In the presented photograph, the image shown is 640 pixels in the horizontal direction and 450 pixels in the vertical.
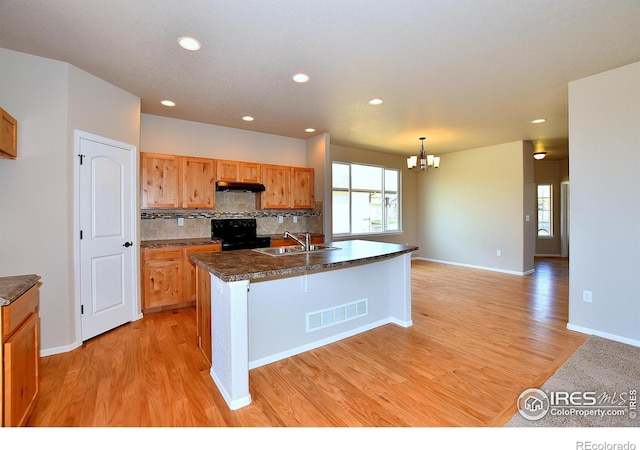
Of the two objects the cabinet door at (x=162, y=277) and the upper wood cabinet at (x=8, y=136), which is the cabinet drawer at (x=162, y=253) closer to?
the cabinet door at (x=162, y=277)

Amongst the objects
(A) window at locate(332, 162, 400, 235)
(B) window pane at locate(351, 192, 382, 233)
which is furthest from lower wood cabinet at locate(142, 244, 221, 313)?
(B) window pane at locate(351, 192, 382, 233)

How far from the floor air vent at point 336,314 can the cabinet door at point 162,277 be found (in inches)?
82.3

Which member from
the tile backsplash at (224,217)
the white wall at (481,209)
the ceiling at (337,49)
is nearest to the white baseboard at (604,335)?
the ceiling at (337,49)

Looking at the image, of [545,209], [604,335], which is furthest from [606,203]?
[545,209]

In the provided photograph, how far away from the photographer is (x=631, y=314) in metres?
2.87

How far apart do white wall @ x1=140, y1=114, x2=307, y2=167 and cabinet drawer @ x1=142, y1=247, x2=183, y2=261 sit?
4.68 ft

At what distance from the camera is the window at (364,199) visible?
6270mm

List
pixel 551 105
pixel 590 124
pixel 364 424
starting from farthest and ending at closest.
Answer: pixel 551 105, pixel 590 124, pixel 364 424

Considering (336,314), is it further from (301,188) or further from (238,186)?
(301,188)

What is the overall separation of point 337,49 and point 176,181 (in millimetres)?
2766

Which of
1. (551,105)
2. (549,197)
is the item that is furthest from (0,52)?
(549,197)

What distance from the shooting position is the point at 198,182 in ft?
14.0

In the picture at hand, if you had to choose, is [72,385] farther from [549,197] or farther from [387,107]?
[549,197]

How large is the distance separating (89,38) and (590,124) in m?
4.68
